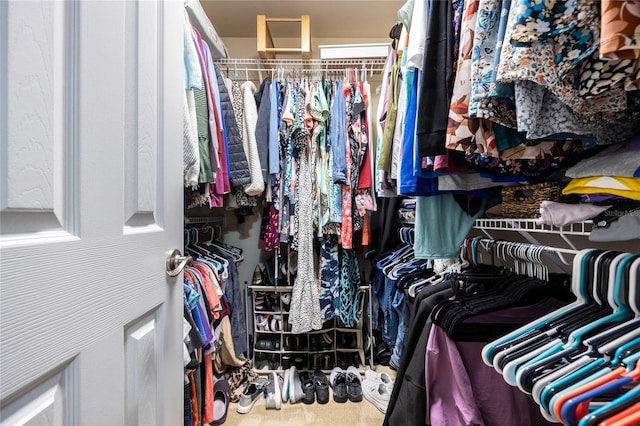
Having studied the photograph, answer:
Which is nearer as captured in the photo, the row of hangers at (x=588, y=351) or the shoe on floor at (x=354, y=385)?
the row of hangers at (x=588, y=351)

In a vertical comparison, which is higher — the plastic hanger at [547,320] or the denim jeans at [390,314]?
the plastic hanger at [547,320]

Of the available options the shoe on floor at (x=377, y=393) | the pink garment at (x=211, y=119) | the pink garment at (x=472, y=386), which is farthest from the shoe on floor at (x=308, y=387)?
the pink garment at (x=211, y=119)

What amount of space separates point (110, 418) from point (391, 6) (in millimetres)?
2362

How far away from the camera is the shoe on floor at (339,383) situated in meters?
1.74

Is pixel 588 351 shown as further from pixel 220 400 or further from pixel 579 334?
pixel 220 400

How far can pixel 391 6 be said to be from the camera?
198 centimetres

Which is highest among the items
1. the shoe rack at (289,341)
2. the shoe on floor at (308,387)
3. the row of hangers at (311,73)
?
the row of hangers at (311,73)

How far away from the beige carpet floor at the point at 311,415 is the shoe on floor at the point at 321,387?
3cm

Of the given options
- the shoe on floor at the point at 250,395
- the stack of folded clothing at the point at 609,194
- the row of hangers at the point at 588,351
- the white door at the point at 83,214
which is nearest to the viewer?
the white door at the point at 83,214

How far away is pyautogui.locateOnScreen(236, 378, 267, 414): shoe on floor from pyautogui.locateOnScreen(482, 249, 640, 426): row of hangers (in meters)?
1.44

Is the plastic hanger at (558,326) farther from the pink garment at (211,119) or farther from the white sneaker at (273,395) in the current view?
the white sneaker at (273,395)

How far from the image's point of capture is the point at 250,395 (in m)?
1.72

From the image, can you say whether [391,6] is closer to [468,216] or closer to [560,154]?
[468,216]

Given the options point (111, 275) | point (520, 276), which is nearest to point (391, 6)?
point (520, 276)
